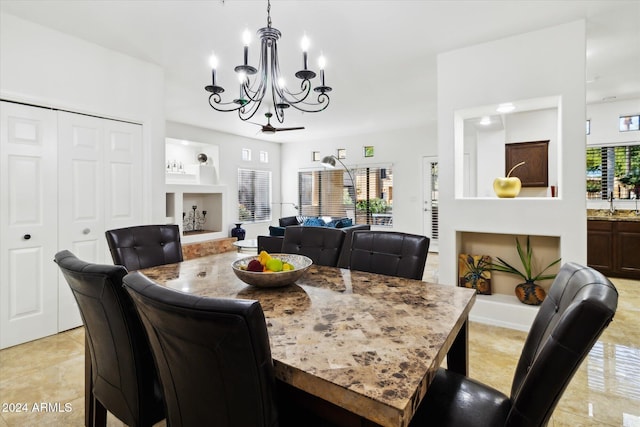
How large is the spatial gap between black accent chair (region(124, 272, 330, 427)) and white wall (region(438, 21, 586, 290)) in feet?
9.40

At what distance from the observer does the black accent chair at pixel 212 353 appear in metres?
0.70

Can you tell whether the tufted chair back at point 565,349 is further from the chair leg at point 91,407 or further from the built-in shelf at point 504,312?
the built-in shelf at point 504,312

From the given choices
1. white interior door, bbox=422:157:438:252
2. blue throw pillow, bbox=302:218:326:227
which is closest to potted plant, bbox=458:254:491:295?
blue throw pillow, bbox=302:218:326:227

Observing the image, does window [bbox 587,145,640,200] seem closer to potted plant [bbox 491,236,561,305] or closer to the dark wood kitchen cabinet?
the dark wood kitchen cabinet

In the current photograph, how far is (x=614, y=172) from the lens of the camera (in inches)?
188

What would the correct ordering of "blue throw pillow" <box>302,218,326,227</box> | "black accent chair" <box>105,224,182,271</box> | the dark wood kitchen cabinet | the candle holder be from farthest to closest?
the candle holder
"blue throw pillow" <box>302,218,326,227</box>
the dark wood kitchen cabinet
"black accent chair" <box>105,224,182,271</box>

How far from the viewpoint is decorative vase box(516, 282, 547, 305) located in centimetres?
293

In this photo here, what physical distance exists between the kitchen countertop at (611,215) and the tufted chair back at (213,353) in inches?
214

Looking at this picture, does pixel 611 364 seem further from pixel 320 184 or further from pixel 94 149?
pixel 320 184

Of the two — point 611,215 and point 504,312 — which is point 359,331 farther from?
point 611,215

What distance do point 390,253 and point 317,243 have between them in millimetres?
532

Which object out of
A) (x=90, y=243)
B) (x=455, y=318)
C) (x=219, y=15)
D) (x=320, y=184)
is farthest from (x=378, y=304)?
(x=320, y=184)

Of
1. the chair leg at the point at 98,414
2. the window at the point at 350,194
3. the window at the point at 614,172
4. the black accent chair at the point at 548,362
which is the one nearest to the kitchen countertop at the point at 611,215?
the window at the point at 614,172

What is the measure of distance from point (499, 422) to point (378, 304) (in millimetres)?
524
